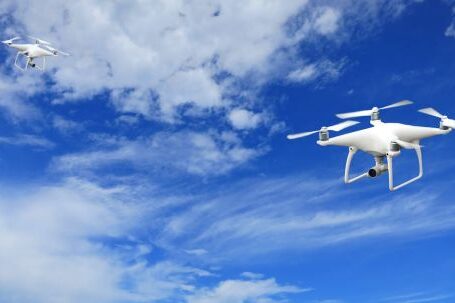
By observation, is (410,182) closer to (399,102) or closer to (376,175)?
(376,175)

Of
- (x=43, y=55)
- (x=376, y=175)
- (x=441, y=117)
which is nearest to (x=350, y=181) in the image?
(x=376, y=175)

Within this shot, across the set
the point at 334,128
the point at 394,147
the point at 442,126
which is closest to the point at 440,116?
the point at 442,126

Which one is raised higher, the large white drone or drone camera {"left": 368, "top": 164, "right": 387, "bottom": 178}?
the large white drone

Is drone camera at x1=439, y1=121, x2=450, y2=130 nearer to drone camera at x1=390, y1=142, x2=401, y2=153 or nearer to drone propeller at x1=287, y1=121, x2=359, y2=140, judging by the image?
drone camera at x1=390, y1=142, x2=401, y2=153

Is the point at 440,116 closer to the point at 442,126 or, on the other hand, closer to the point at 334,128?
the point at 442,126

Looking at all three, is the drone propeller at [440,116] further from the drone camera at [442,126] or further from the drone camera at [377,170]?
the drone camera at [377,170]

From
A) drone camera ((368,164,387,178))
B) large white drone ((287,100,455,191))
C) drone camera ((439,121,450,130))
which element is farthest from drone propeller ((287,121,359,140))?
drone camera ((439,121,450,130))

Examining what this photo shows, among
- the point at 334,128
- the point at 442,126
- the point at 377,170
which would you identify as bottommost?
the point at 377,170

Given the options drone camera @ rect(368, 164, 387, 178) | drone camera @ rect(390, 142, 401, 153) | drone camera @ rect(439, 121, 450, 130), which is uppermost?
drone camera @ rect(439, 121, 450, 130)
